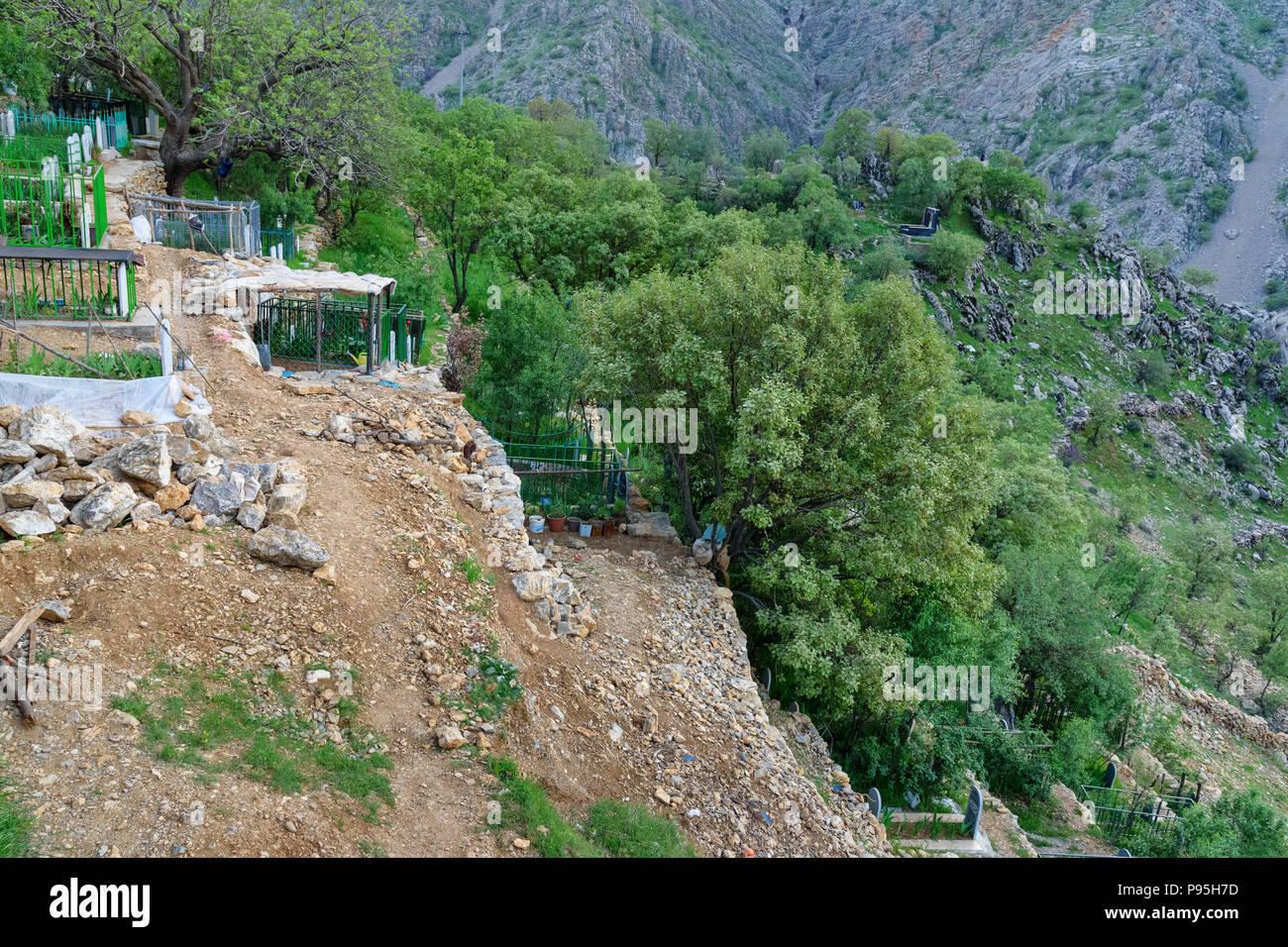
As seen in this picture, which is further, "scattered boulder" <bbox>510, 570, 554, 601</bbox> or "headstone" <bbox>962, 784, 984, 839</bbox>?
"headstone" <bbox>962, 784, 984, 839</bbox>

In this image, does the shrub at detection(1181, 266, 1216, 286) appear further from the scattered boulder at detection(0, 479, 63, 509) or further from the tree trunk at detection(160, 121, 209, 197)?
the scattered boulder at detection(0, 479, 63, 509)

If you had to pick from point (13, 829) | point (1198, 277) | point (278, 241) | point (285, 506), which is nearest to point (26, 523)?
point (285, 506)

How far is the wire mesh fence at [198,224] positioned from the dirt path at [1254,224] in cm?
11029

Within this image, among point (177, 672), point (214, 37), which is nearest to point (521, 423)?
point (177, 672)

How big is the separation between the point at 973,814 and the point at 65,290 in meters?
20.7

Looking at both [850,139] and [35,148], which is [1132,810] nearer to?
[35,148]

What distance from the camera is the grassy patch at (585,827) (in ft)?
26.0

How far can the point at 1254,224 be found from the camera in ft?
338

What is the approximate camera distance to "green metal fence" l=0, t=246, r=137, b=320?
14.1m

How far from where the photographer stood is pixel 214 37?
25672 mm

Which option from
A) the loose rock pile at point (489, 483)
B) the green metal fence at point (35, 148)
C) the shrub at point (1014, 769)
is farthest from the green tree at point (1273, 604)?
the green metal fence at point (35, 148)

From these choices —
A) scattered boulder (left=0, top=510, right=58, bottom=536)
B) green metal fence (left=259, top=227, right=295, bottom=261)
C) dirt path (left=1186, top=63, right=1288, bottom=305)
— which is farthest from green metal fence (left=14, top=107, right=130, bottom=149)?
dirt path (left=1186, top=63, right=1288, bottom=305)

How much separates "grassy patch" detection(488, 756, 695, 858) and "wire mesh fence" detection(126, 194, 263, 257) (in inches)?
755
